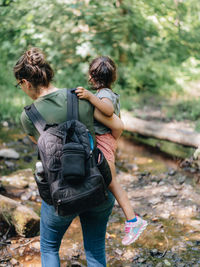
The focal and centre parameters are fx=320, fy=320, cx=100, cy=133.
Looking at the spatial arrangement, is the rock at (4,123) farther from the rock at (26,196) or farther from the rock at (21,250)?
the rock at (21,250)

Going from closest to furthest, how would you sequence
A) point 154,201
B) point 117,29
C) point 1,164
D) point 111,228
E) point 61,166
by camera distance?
point 61,166 → point 111,228 → point 154,201 → point 1,164 → point 117,29

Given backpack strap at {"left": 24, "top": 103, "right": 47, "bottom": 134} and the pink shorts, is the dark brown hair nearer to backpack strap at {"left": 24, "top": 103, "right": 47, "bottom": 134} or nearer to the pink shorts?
backpack strap at {"left": 24, "top": 103, "right": 47, "bottom": 134}

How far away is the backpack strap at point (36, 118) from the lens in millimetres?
1803

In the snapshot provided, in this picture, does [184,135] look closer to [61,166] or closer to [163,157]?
[163,157]

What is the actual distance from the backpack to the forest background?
13.5 ft

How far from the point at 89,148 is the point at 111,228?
1.99 m

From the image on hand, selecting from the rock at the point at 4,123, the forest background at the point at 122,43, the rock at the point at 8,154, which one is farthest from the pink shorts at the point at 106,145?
the rock at the point at 4,123

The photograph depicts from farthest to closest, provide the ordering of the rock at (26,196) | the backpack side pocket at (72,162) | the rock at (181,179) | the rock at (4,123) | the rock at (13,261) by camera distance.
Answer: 1. the rock at (4,123)
2. the rock at (181,179)
3. the rock at (26,196)
4. the rock at (13,261)
5. the backpack side pocket at (72,162)

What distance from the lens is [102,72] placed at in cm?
215

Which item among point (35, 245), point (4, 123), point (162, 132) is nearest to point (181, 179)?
point (162, 132)

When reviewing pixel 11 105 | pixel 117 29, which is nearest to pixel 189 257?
pixel 11 105

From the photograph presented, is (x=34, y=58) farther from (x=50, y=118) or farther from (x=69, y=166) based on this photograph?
(x=69, y=166)

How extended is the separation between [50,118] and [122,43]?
6.22m

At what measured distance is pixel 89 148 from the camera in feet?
5.84
